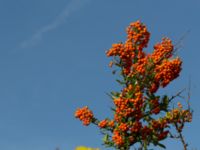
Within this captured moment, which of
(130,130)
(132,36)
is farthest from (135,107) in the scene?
(132,36)

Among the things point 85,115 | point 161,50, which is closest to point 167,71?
point 161,50

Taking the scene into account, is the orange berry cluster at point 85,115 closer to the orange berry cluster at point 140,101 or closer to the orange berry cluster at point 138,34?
the orange berry cluster at point 140,101

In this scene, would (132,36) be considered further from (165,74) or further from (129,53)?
(165,74)

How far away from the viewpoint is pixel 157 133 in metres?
17.0

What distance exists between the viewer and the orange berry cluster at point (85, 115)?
57.0 feet

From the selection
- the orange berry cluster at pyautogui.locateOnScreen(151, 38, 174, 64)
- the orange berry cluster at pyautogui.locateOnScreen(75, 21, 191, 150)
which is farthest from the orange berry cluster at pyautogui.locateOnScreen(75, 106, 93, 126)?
the orange berry cluster at pyautogui.locateOnScreen(151, 38, 174, 64)

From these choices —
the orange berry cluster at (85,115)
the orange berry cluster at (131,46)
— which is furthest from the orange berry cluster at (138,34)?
the orange berry cluster at (85,115)

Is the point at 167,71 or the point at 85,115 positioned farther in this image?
the point at 85,115

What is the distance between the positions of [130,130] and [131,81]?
192 centimetres

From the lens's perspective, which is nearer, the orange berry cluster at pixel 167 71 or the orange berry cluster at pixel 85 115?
the orange berry cluster at pixel 167 71

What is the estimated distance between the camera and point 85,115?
17.5 m

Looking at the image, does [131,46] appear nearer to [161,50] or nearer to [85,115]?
[161,50]

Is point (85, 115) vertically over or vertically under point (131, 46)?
under

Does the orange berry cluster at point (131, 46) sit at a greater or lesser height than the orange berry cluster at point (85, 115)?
greater
